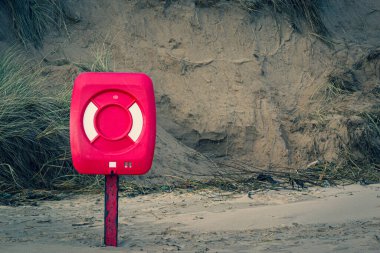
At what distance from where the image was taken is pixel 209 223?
4.56 meters

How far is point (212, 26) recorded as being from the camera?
9.62 metres

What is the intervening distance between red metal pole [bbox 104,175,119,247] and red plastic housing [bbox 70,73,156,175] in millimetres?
110

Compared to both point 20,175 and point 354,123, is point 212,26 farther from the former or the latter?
point 20,175

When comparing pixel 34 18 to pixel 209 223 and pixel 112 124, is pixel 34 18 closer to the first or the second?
pixel 209 223

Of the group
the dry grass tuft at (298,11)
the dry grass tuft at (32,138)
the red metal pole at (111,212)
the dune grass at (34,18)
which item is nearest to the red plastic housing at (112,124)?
the red metal pole at (111,212)

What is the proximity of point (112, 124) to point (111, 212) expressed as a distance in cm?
45

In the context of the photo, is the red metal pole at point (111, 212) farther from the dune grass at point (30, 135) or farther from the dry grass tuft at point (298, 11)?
the dry grass tuft at point (298, 11)

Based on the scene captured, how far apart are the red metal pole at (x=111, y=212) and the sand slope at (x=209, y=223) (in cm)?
9

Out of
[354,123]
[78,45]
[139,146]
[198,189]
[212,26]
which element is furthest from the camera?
[212,26]

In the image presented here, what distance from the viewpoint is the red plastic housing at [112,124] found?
3.74 metres

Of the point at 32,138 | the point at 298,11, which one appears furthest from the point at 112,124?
the point at 298,11

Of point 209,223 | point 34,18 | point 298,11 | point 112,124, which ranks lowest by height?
point 209,223

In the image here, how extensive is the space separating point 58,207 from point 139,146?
1.84 m

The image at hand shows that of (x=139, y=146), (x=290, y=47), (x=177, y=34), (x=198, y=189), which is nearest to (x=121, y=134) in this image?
(x=139, y=146)
